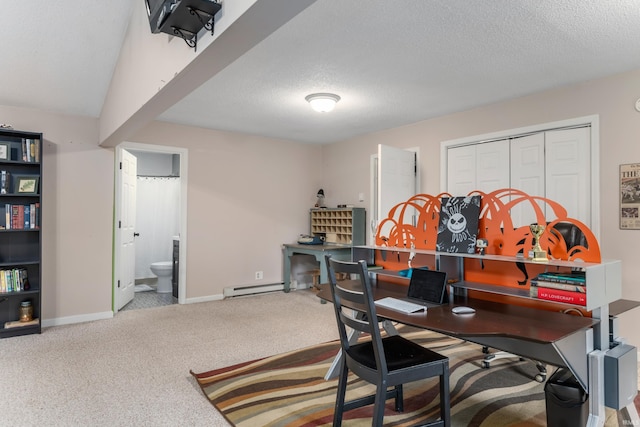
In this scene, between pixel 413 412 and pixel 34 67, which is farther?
pixel 34 67

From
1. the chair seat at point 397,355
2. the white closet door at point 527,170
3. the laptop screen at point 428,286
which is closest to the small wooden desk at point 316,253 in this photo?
the white closet door at point 527,170

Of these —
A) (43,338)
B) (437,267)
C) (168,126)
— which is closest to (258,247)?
(168,126)

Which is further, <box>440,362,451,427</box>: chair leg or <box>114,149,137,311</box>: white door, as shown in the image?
<box>114,149,137,311</box>: white door

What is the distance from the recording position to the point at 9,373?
2.66 metres

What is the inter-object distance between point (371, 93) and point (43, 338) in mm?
3775

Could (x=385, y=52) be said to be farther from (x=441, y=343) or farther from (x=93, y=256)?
(x=93, y=256)

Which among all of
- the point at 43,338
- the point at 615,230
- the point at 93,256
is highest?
the point at 615,230

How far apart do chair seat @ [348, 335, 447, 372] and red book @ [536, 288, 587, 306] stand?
1.84ft

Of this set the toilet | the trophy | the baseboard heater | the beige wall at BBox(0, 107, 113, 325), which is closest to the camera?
the trophy

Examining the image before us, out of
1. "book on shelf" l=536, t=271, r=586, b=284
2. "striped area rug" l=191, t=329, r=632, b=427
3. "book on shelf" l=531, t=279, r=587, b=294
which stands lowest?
"striped area rug" l=191, t=329, r=632, b=427

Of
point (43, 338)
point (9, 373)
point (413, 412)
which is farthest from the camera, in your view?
point (43, 338)

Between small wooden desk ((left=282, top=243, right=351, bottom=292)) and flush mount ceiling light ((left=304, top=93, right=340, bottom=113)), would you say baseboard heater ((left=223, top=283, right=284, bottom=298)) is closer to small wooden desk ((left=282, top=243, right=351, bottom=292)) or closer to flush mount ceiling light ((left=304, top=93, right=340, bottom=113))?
small wooden desk ((left=282, top=243, right=351, bottom=292))

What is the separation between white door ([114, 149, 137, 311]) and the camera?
432cm

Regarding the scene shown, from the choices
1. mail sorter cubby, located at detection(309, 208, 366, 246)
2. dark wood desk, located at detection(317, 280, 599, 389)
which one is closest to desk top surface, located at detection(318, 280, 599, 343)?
dark wood desk, located at detection(317, 280, 599, 389)
